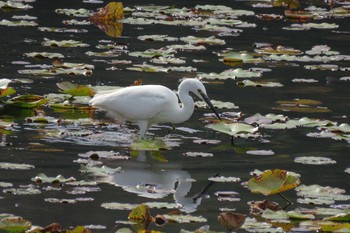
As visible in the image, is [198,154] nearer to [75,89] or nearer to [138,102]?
[138,102]

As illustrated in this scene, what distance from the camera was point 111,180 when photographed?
272 inches

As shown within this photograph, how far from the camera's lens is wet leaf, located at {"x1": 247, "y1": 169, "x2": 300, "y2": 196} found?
6.27 metres

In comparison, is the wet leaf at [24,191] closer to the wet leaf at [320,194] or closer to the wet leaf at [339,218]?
the wet leaf at [320,194]

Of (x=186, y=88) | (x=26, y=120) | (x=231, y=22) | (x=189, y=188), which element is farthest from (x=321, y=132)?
(x=231, y=22)

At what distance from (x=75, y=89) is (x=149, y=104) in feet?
3.21

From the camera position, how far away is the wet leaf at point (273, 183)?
20.6ft

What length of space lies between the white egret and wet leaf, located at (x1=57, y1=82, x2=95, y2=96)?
557 millimetres

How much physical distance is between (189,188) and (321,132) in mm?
1775

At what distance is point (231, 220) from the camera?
582cm

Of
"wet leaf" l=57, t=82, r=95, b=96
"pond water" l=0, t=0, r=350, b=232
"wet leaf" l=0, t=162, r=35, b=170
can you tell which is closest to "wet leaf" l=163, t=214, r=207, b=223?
"pond water" l=0, t=0, r=350, b=232

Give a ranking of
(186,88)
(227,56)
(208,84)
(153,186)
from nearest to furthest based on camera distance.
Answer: (153,186), (186,88), (208,84), (227,56)

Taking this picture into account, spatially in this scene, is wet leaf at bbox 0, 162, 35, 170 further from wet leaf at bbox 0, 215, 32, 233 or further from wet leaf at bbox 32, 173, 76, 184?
wet leaf at bbox 0, 215, 32, 233

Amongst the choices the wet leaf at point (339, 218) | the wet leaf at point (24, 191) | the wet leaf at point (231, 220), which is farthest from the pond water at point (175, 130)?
the wet leaf at point (339, 218)

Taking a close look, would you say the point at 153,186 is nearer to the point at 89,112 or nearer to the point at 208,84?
the point at 89,112
